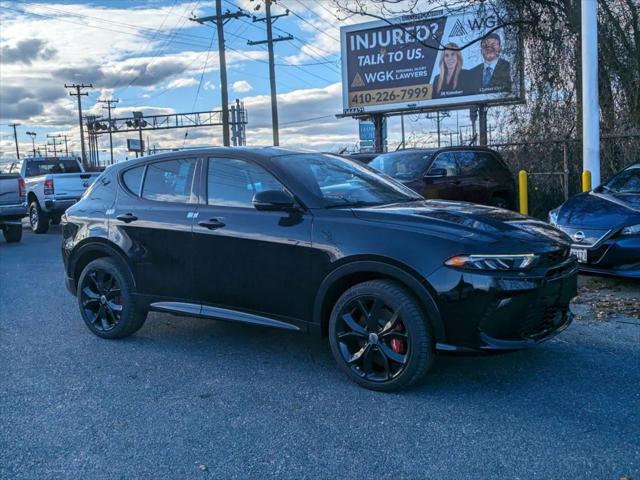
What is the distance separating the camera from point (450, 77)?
73.4 ft

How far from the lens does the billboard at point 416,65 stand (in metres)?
21.2

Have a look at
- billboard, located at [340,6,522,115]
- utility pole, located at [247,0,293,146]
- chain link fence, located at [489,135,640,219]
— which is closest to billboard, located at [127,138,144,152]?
utility pole, located at [247,0,293,146]

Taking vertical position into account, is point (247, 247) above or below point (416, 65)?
below

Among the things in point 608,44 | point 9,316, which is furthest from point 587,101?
point 9,316

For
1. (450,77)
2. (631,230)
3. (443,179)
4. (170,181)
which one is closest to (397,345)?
(170,181)

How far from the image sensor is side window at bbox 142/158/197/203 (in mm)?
5242

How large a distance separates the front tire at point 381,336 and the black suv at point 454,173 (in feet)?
18.4

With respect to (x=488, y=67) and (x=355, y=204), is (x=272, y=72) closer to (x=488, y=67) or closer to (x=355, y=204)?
(x=488, y=67)

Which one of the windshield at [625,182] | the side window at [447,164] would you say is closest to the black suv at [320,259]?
the windshield at [625,182]

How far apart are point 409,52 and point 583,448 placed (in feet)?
68.0

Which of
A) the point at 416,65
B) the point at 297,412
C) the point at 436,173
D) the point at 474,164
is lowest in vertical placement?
the point at 297,412

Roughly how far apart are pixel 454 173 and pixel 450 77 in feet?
42.4

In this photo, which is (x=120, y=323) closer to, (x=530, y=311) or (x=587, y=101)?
(x=530, y=311)

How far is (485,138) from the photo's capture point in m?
14.6
